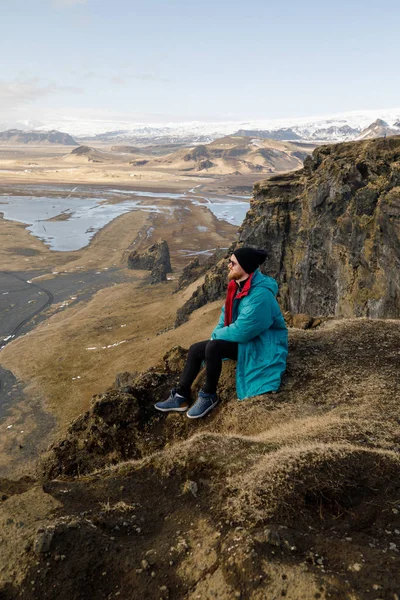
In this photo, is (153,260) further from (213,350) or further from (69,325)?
(213,350)

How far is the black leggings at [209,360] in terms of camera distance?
9.57 metres

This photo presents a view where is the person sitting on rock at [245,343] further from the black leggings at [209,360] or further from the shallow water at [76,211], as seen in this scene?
the shallow water at [76,211]

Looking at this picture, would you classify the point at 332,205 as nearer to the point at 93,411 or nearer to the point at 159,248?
the point at 93,411

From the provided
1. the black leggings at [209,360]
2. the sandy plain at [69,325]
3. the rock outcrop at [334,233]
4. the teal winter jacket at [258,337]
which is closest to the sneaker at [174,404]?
the black leggings at [209,360]

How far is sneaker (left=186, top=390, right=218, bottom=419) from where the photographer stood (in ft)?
32.3

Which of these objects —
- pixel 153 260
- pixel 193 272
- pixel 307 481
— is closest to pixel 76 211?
pixel 153 260

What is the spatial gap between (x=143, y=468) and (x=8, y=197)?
200 m

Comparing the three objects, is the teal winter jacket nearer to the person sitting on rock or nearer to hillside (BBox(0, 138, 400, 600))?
the person sitting on rock

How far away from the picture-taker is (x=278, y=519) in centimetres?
543

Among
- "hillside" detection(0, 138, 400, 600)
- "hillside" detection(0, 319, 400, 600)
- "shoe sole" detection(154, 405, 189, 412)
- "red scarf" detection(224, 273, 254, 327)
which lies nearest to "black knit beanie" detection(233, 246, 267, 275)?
"red scarf" detection(224, 273, 254, 327)

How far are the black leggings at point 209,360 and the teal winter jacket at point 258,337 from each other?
0.62 ft

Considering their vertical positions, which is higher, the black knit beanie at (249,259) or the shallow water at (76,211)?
the black knit beanie at (249,259)

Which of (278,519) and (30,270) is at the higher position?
(278,519)

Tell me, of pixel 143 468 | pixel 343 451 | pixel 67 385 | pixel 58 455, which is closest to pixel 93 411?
pixel 58 455
